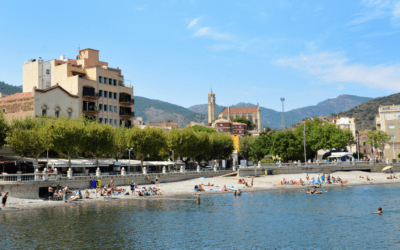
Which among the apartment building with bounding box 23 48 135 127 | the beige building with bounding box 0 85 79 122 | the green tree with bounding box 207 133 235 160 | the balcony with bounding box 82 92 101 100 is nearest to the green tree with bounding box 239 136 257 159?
the green tree with bounding box 207 133 235 160

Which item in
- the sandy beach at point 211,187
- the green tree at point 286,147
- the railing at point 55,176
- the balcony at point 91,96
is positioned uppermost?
the balcony at point 91,96

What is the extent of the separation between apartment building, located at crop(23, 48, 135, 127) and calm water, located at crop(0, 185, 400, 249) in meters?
41.5

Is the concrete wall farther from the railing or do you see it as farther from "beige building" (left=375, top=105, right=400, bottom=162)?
"beige building" (left=375, top=105, right=400, bottom=162)

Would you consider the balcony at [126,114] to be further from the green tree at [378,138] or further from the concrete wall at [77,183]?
the green tree at [378,138]

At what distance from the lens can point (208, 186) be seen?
6550 centimetres

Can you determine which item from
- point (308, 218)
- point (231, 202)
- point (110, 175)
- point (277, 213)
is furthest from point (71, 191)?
point (308, 218)

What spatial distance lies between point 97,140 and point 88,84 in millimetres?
27313

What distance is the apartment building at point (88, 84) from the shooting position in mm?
87000

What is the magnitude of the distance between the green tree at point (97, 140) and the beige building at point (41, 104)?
1632cm

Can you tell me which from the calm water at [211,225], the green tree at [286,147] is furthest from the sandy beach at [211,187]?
the green tree at [286,147]

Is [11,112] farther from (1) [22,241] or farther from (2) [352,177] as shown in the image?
(2) [352,177]

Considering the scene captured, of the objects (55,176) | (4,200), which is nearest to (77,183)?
(55,176)

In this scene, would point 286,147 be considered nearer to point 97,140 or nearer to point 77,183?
point 97,140

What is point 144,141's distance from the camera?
71.8 metres
